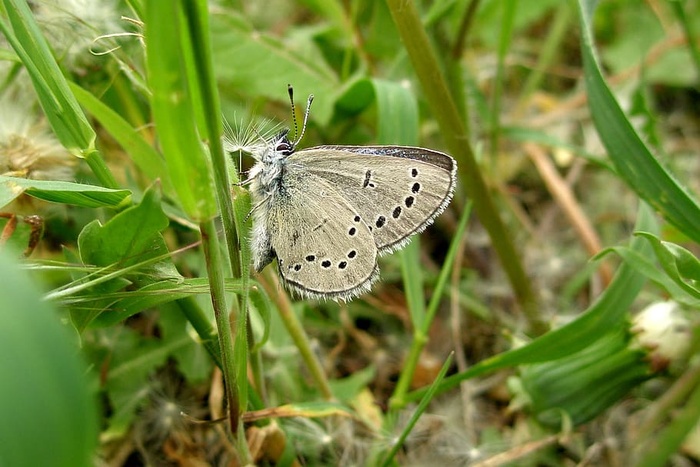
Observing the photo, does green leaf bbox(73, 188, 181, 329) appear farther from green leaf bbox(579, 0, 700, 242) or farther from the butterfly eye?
green leaf bbox(579, 0, 700, 242)

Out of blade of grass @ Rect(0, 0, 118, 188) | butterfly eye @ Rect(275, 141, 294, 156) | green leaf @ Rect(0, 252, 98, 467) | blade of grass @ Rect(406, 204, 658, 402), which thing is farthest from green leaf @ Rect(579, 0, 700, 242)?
green leaf @ Rect(0, 252, 98, 467)

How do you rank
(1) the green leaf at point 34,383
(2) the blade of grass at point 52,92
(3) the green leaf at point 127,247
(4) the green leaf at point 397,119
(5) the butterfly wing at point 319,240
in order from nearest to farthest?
(1) the green leaf at point 34,383, (3) the green leaf at point 127,247, (2) the blade of grass at point 52,92, (5) the butterfly wing at point 319,240, (4) the green leaf at point 397,119

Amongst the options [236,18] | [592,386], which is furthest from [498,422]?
[236,18]

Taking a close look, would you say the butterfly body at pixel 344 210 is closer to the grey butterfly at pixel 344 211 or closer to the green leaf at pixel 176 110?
the grey butterfly at pixel 344 211

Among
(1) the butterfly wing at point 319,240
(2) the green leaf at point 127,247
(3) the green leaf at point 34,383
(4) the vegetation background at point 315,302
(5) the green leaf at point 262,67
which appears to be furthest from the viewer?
(5) the green leaf at point 262,67

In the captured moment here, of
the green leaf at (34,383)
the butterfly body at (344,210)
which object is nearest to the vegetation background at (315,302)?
the green leaf at (34,383)

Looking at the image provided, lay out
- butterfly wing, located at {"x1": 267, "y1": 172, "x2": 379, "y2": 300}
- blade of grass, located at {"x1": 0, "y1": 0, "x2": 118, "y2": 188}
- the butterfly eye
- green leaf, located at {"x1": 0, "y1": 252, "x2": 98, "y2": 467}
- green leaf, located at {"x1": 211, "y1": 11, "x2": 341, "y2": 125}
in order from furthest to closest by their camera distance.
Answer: green leaf, located at {"x1": 211, "y1": 11, "x2": 341, "y2": 125} → the butterfly eye → butterfly wing, located at {"x1": 267, "y1": 172, "x2": 379, "y2": 300} → blade of grass, located at {"x1": 0, "y1": 0, "x2": 118, "y2": 188} → green leaf, located at {"x1": 0, "y1": 252, "x2": 98, "y2": 467}

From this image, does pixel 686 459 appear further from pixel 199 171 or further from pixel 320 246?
→ pixel 199 171

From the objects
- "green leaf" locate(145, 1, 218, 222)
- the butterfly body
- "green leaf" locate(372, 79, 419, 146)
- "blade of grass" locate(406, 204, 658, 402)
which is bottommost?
"blade of grass" locate(406, 204, 658, 402)
